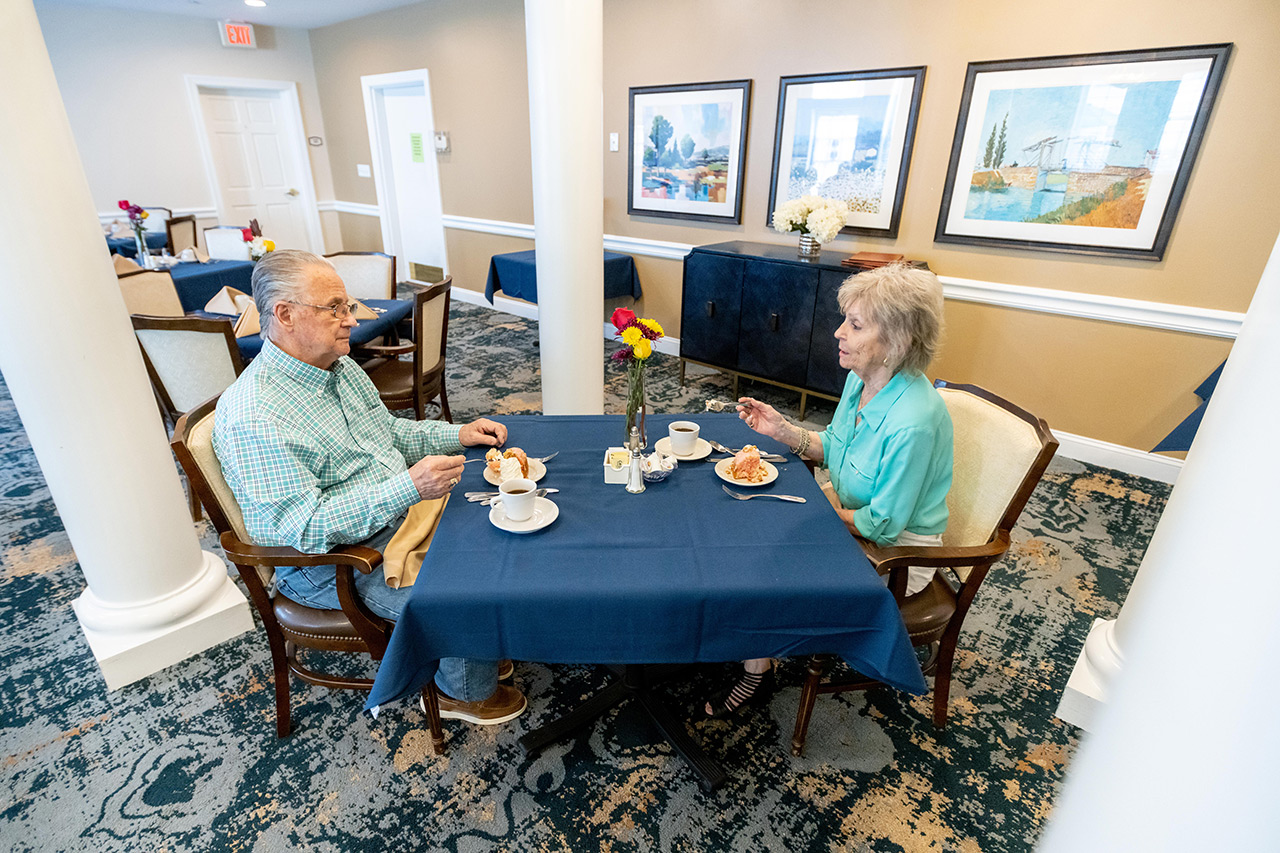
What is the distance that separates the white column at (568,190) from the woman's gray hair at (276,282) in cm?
137

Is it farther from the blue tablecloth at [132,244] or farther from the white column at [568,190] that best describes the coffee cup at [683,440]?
the blue tablecloth at [132,244]

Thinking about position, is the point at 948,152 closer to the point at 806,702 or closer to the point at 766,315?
the point at 766,315

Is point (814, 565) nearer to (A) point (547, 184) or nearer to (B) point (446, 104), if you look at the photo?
(A) point (547, 184)

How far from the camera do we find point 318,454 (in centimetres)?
148

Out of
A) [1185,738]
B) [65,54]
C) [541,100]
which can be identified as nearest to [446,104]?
[65,54]

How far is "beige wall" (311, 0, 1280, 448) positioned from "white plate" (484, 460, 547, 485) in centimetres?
286

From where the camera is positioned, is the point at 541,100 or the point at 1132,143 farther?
the point at 1132,143

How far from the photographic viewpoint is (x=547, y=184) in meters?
2.68

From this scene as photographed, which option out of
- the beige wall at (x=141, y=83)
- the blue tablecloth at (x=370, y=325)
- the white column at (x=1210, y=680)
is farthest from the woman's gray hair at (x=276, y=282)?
the beige wall at (x=141, y=83)

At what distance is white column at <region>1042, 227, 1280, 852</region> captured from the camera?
1.02 feet

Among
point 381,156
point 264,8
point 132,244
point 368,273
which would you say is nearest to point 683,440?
point 368,273

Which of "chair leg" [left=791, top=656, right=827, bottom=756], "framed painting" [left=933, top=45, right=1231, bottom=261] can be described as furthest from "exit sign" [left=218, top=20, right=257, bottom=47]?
"chair leg" [left=791, top=656, right=827, bottom=756]

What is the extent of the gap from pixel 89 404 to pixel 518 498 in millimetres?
1295

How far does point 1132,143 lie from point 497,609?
11.3 ft
